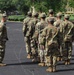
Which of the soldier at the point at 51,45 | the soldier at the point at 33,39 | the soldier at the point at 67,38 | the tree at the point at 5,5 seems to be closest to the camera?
the soldier at the point at 51,45

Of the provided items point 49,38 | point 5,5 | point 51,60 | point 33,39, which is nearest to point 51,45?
point 49,38

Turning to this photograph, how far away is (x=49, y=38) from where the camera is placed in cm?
1253

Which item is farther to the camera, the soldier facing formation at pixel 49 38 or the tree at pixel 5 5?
the tree at pixel 5 5

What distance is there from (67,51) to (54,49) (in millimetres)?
1858

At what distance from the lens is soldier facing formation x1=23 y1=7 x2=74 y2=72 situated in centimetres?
1252

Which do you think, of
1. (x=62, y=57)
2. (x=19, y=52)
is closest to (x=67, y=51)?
Answer: (x=62, y=57)

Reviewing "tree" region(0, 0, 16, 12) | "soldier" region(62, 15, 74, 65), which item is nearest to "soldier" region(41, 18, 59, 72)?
"soldier" region(62, 15, 74, 65)

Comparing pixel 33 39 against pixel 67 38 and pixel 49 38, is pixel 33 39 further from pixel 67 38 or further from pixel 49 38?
pixel 49 38

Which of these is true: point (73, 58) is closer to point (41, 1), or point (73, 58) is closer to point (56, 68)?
point (56, 68)

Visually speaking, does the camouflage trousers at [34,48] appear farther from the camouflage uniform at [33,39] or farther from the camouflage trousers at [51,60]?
the camouflage trousers at [51,60]

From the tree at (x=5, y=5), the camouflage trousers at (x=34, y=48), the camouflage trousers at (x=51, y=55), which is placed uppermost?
the camouflage trousers at (x=51, y=55)

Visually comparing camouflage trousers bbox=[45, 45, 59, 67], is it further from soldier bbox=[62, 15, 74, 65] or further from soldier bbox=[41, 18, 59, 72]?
soldier bbox=[62, 15, 74, 65]

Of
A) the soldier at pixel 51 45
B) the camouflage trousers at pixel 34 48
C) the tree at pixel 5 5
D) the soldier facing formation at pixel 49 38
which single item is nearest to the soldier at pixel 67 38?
the soldier facing formation at pixel 49 38

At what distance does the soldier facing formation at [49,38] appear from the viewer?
41.1ft
